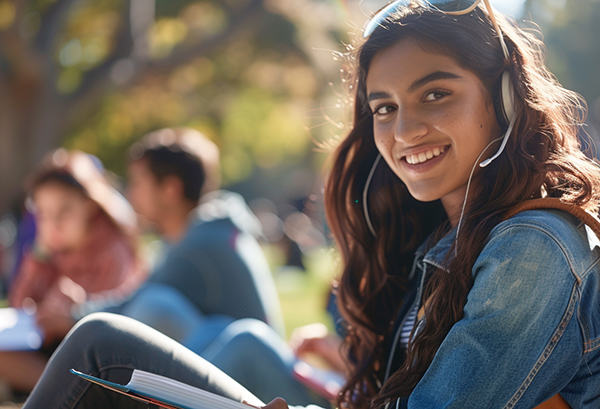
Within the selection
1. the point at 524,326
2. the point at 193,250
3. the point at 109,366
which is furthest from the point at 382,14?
the point at 193,250

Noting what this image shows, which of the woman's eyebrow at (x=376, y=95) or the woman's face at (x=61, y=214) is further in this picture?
the woman's face at (x=61, y=214)

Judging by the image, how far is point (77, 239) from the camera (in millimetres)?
4297

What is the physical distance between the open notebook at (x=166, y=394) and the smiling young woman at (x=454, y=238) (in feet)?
0.66

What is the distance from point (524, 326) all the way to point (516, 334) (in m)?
0.03

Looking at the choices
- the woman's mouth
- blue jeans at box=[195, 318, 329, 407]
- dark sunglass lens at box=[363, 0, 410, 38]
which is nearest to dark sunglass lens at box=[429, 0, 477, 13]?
dark sunglass lens at box=[363, 0, 410, 38]

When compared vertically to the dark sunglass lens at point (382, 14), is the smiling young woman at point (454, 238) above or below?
below

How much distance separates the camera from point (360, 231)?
2.18 m

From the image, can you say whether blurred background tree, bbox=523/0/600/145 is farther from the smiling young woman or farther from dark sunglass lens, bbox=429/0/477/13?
dark sunglass lens, bbox=429/0/477/13

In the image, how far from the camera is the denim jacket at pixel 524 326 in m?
1.35

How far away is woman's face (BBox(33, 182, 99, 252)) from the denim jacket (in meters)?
3.43

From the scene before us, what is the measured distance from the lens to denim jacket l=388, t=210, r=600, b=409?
135 cm

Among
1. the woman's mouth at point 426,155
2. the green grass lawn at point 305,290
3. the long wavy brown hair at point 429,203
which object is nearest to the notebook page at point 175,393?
the long wavy brown hair at point 429,203

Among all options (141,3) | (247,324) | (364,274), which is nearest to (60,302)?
(247,324)

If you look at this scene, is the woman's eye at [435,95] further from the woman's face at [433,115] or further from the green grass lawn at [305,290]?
the green grass lawn at [305,290]
